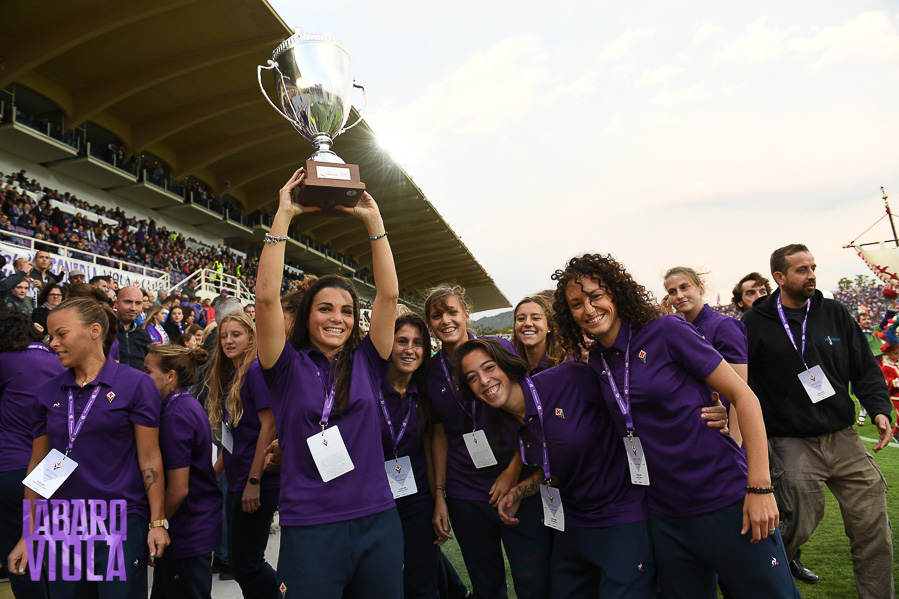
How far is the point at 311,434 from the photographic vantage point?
6.32 feet

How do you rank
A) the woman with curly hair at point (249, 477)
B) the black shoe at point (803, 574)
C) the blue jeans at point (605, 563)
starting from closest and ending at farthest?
1. the blue jeans at point (605, 563)
2. the woman with curly hair at point (249, 477)
3. the black shoe at point (803, 574)

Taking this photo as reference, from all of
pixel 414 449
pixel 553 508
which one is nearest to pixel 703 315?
pixel 553 508

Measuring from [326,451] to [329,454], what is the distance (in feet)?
0.05

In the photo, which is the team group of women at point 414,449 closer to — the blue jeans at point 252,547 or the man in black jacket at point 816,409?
the blue jeans at point 252,547

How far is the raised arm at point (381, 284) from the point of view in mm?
2152

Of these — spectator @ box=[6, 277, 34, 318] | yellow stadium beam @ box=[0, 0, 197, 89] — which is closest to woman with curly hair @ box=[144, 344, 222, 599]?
spectator @ box=[6, 277, 34, 318]

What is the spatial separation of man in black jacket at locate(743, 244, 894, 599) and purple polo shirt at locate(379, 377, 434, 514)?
2.05 meters

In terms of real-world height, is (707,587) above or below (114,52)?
below

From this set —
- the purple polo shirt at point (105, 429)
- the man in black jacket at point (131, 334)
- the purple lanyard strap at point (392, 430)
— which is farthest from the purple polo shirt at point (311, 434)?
the man in black jacket at point (131, 334)

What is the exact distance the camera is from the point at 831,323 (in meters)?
3.20

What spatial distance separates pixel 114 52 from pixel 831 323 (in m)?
19.1

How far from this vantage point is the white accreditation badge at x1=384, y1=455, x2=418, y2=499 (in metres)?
2.60

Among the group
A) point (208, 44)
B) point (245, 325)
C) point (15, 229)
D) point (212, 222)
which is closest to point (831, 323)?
point (245, 325)

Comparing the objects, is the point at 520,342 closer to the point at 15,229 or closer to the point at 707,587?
the point at 707,587
